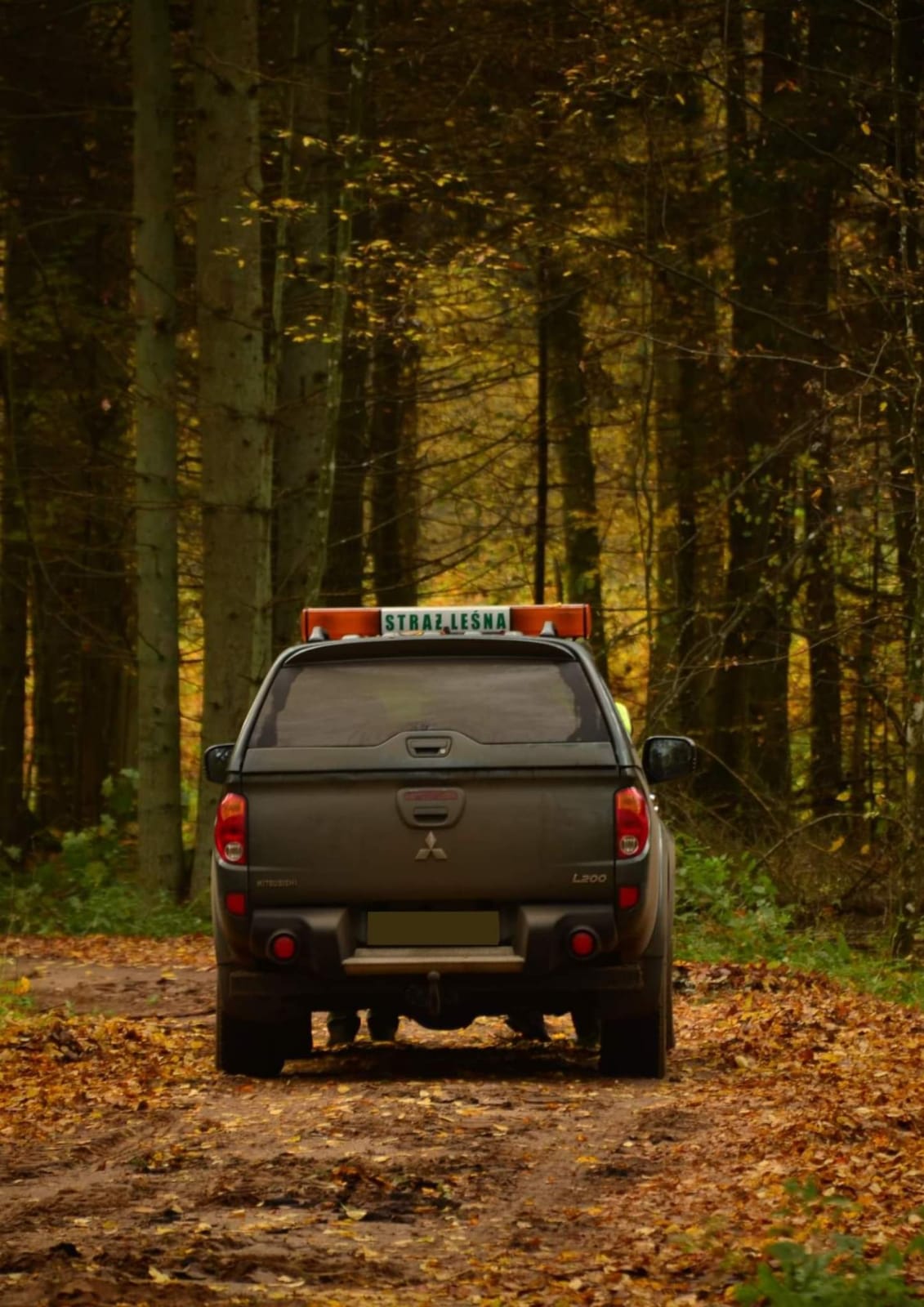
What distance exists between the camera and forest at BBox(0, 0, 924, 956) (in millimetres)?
17828

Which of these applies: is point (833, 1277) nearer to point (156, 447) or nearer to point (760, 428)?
point (156, 447)

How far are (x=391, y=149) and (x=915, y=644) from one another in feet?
26.2

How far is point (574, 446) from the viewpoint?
2689cm

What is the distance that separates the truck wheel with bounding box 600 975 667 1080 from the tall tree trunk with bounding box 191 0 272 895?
10.4 m

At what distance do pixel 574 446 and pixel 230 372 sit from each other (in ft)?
28.8

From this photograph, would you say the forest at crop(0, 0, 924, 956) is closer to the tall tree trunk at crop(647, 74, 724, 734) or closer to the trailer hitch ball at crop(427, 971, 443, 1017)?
the tall tree trunk at crop(647, 74, 724, 734)

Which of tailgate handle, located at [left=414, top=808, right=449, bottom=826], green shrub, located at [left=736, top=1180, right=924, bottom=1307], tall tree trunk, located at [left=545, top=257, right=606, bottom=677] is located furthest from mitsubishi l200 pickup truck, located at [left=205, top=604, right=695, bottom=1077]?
tall tree trunk, located at [left=545, top=257, right=606, bottom=677]

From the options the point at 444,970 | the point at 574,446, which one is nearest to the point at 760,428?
the point at 574,446

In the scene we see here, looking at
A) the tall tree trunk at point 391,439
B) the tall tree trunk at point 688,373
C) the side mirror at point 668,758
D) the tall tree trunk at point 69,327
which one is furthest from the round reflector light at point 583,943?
the tall tree trunk at point 391,439

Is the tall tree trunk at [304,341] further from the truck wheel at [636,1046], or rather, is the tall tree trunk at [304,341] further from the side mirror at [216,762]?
the truck wheel at [636,1046]

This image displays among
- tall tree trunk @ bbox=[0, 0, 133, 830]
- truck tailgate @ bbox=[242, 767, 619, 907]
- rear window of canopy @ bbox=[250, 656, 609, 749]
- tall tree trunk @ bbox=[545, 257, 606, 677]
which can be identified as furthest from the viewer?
tall tree trunk @ bbox=[545, 257, 606, 677]

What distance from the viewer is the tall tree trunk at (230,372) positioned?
18859mm

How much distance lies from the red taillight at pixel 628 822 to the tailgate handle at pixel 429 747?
75cm

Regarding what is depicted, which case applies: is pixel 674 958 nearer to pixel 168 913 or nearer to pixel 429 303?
pixel 168 913
